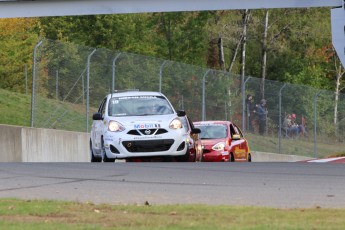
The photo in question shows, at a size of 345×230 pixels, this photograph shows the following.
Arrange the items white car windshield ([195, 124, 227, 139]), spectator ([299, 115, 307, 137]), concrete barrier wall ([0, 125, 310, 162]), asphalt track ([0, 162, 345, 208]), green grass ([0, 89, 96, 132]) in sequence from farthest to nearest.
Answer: spectator ([299, 115, 307, 137]) < green grass ([0, 89, 96, 132]) < concrete barrier wall ([0, 125, 310, 162]) < white car windshield ([195, 124, 227, 139]) < asphalt track ([0, 162, 345, 208])

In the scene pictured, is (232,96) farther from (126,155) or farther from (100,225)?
(100,225)

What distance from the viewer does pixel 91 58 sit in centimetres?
3341

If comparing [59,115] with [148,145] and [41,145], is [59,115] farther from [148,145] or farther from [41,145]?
[148,145]

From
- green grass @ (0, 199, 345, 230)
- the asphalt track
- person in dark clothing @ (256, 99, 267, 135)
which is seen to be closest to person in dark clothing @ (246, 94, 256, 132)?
person in dark clothing @ (256, 99, 267, 135)

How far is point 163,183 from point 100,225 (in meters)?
5.36

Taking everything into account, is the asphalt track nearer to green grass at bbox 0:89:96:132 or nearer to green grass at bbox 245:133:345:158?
green grass at bbox 0:89:96:132

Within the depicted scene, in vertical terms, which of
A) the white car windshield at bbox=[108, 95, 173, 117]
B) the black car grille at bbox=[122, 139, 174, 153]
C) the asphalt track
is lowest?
the asphalt track

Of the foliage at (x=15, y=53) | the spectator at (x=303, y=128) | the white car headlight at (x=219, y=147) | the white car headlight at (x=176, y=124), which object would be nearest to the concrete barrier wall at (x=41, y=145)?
the white car headlight at (x=219, y=147)

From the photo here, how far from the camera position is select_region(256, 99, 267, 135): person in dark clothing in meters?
40.3

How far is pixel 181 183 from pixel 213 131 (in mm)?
13228

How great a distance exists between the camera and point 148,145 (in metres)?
22.9

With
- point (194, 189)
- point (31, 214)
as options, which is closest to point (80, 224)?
point (31, 214)

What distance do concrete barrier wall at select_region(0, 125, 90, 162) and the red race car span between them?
192 inches

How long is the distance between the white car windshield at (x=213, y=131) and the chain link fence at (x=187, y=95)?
480 cm
